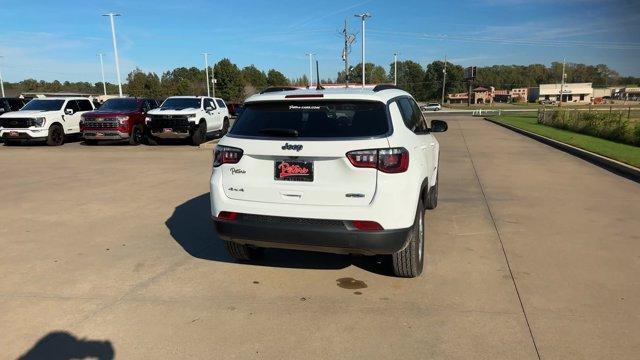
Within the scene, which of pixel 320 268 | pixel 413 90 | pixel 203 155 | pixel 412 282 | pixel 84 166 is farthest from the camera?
pixel 413 90

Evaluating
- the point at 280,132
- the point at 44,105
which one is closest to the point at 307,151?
the point at 280,132

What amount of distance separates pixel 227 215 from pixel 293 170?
29.3 inches

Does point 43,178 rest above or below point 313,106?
below

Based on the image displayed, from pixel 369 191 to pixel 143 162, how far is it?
1042 centimetres

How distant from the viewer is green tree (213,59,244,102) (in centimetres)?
9388

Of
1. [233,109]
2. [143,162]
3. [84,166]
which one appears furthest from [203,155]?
[233,109]

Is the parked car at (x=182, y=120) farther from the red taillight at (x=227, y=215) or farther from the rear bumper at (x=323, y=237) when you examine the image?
the rear bumper at (x=323, y=237)

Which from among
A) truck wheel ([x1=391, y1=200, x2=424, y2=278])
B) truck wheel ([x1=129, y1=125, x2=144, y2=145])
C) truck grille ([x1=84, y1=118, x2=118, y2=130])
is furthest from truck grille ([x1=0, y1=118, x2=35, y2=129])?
truck wheel ([x1=391, y1=200, x2=424, y2=278])

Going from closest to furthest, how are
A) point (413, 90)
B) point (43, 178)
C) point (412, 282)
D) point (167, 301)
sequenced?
1. point (167, 301)
2. point (412, 282)
3. point (43, 178)
4. point (413, 90)

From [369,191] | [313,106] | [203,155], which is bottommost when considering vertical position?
[203,155]

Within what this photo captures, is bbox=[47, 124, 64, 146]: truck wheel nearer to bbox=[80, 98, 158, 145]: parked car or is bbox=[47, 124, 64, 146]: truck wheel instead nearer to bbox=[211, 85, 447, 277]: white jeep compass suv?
bbox=[80, 98, 158, 145]: parked car

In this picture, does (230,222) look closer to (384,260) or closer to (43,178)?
(384,260)

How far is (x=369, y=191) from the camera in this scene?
378cm

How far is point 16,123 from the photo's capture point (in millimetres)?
17141
